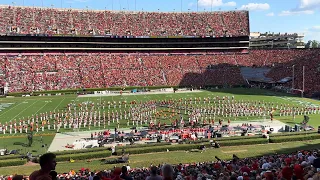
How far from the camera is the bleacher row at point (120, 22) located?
65875 millimetres

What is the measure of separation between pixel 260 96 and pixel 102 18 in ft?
131

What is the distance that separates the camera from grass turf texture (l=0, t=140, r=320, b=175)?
1839cm

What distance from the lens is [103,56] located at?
66.9 meters

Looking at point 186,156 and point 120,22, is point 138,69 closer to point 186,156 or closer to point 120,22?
point 120,22

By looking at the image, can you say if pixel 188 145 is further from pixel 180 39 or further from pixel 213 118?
pixel 180 39

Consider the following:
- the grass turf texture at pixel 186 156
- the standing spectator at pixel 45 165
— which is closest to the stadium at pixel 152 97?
the grass turf texture at pixel 186 156

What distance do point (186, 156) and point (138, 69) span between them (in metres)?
44.3

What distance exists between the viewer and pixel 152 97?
47562 mm

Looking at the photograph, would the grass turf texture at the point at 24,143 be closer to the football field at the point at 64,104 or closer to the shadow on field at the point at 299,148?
the football field at the point at 64,104

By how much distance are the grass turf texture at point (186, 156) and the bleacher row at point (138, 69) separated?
99.9ft

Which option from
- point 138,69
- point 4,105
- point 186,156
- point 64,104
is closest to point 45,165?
point 186,156

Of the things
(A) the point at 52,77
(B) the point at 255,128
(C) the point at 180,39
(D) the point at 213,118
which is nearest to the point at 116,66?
(A) the point at 52,77

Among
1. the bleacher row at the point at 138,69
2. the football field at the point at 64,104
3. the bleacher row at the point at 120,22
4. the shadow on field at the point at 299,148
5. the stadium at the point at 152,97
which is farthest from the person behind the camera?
the bleacher row at the point at 120,22

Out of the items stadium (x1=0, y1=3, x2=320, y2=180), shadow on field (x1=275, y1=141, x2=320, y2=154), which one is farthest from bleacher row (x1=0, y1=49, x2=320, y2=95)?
shadow on field (x1=275, y1=141, x2=320, y2=154)
